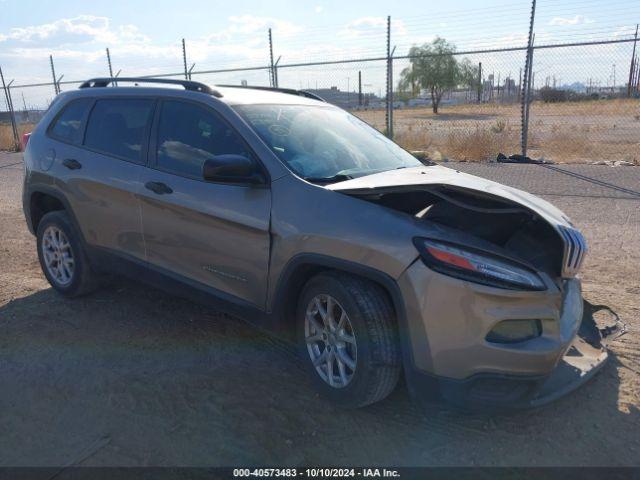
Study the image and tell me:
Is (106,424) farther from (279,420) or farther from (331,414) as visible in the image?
(331,414)

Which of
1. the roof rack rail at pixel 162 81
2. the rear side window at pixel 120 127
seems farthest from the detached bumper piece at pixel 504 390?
the rear side window at pixel 120 127

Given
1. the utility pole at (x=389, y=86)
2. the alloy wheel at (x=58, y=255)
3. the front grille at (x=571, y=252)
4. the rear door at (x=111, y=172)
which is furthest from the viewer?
the utility pole at (x=389, y=86)

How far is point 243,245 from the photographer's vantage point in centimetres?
338

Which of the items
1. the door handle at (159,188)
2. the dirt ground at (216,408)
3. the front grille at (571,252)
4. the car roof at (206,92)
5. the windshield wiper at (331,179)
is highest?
the car roof at (206,92)

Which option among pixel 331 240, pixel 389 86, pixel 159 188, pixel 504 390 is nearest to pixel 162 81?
pixel 159 188

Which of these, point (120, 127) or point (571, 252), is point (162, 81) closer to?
point (120, 127)

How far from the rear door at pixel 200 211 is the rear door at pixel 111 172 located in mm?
159

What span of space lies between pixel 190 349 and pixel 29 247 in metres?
3.85

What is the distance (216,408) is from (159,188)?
1551 millimetres

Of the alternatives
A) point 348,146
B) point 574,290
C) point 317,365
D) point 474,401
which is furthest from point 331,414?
point 348,146

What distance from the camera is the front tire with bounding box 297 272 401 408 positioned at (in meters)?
2.86

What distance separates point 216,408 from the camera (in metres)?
3.17

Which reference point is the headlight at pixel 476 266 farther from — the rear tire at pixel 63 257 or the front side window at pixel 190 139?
the rear tire at pixel 63 257

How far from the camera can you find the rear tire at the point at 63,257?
4.70 m
